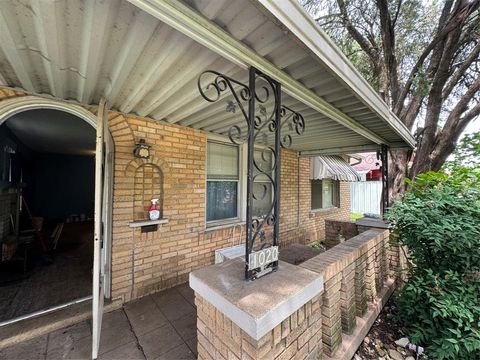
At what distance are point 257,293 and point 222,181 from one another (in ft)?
9.66

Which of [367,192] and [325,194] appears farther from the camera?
[367,192]

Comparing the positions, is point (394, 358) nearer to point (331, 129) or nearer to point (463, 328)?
point (463, 328)

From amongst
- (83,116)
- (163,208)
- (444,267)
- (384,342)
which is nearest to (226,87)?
(83,116)

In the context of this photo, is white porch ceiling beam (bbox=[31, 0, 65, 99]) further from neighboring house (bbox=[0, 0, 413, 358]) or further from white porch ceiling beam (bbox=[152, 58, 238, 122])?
white porch ceiling beam (bbox=[152, 58, 238, 122])

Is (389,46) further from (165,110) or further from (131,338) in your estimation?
(131,338)

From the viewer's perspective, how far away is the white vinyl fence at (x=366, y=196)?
11.9 meters

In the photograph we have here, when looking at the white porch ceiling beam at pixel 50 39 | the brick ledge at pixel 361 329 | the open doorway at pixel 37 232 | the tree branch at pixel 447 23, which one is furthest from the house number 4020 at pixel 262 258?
the tree branch at pixel 447 23

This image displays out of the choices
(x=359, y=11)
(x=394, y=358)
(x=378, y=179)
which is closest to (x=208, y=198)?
(x=394, y=358)

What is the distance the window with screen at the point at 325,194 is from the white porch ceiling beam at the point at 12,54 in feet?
23.1

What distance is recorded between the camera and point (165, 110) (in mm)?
2832

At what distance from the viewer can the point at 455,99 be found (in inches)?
221

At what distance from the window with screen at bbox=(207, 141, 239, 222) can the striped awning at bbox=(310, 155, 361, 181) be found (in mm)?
3028

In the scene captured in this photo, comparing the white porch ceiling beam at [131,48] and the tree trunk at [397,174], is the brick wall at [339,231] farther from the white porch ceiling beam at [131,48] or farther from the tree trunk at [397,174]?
the white porch ceiling beam at [131,48]

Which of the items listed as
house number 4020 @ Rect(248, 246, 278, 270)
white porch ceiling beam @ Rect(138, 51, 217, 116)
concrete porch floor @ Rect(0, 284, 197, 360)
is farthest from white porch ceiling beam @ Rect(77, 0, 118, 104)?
concrete porch floor @ Rect(0, 284, 197, 360)
